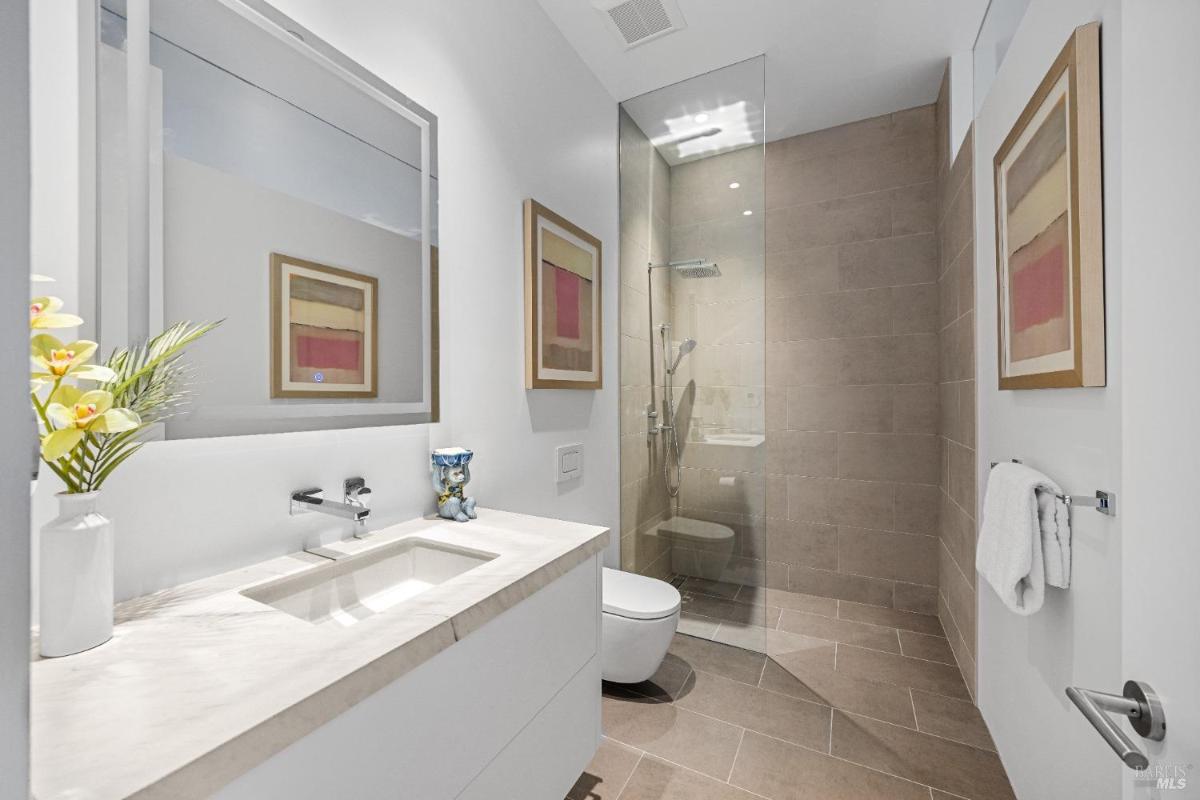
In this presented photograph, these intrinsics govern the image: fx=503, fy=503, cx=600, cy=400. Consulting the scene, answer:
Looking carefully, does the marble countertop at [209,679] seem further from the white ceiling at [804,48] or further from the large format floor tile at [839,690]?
the white ceiling at [804,48]

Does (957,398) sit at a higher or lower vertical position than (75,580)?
higher

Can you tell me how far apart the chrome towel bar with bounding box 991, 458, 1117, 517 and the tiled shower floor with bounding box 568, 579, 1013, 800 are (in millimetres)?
1041

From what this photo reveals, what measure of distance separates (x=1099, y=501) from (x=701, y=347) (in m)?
1.67

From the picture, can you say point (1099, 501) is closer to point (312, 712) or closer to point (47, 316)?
point (312, 712)

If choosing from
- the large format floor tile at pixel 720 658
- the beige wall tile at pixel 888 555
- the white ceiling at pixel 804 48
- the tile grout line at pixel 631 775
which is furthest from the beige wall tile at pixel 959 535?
the white ceiling at pixel 804 48

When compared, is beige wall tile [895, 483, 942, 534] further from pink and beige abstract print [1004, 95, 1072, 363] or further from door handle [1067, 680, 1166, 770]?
door handle [1067, 680, 1166, 770]

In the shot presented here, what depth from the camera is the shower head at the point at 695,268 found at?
2441mm

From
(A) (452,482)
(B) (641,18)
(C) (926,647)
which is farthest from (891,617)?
(B) (641,18)

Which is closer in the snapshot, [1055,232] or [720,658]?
[1055,232]

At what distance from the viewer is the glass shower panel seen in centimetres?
236

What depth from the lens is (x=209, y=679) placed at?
0.64 metres

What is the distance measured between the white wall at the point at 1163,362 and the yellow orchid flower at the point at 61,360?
1361mm

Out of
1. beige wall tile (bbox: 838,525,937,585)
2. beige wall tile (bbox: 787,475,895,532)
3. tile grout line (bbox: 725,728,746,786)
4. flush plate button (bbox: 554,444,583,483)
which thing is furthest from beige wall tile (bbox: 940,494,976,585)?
flush plate button (bbox: 554,444,583,483)

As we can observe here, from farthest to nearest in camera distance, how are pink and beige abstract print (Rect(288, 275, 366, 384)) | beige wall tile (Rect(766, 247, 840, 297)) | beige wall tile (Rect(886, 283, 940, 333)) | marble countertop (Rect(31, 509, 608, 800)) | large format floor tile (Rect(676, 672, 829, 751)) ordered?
1. beige wall tile (Rect(766, 247, 840, 297))
2. beige wall tile (Rect(886, 283, 940, 333))
3. large format floor tile (Rect(676, 672, 829, 751))
4. pink and beige abstract print (Rect(288, 275, 366, 384))
5. marble countertop (Rect(31, 509, 608, 800))
